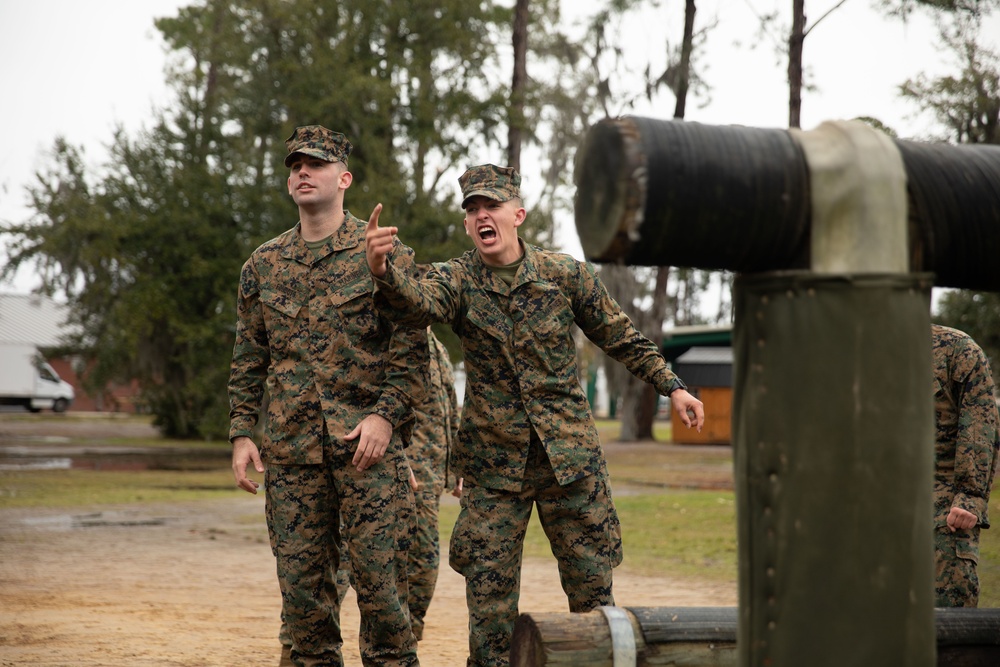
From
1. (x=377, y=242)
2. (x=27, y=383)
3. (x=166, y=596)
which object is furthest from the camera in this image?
(x=27, y=383)

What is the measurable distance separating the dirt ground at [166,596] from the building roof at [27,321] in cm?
4670

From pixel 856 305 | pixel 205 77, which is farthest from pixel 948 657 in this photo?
pixel 205 77

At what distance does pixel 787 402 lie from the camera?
2.31m

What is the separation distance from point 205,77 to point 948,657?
3542 cm

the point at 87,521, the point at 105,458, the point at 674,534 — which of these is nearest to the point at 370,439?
the point at 674,534

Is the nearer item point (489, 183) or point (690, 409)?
point (690, 409)

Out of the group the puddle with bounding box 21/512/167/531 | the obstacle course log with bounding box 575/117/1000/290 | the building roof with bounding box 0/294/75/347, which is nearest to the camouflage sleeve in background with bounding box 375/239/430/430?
the obstacle course log with bounding box 575/117/1000/290

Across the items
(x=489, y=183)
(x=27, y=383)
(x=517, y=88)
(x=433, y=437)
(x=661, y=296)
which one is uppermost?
(x=517, y=88)

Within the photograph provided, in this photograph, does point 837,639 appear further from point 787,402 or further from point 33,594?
point 33,594

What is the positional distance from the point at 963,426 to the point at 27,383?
54878mm

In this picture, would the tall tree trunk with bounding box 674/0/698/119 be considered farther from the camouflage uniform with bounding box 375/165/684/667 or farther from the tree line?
the camouflage uniform with bounding box 375/165/684/667

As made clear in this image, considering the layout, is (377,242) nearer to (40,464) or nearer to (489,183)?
(489,183)

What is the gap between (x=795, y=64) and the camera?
20312mm

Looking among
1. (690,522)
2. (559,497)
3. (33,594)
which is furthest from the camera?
(690,522)
